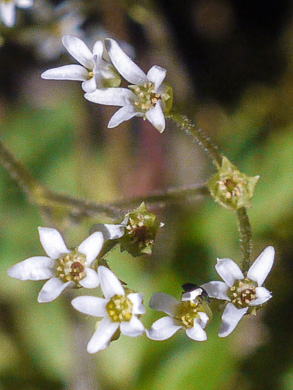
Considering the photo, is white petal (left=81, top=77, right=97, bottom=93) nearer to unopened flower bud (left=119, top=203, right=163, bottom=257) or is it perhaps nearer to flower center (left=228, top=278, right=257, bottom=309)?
unopened flower bud (left=119, top=203, right=163, bottom=257)

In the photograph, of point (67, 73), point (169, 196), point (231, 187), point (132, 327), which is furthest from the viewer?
point (169, 196)

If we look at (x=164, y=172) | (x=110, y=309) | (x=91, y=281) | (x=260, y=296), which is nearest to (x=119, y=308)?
(x=110, y=309)

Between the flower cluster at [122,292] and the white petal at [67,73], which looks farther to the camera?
the white petal at [67,73]

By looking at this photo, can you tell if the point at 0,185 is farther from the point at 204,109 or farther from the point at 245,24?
the point at 245,24

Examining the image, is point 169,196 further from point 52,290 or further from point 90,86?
point 52,290

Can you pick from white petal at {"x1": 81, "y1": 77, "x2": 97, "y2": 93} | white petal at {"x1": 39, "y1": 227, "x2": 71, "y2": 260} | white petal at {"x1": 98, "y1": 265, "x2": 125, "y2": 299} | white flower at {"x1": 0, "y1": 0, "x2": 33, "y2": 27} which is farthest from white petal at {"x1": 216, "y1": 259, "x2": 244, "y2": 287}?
white flower at {"x1": 0, "y1": 0, "x2": 33, "y2": 27}

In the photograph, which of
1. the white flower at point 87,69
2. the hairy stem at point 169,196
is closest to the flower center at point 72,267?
the hairy stem at point 169,196

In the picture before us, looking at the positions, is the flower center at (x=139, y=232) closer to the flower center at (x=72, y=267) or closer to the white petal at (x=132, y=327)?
the flower center at (x=72, y=267)
